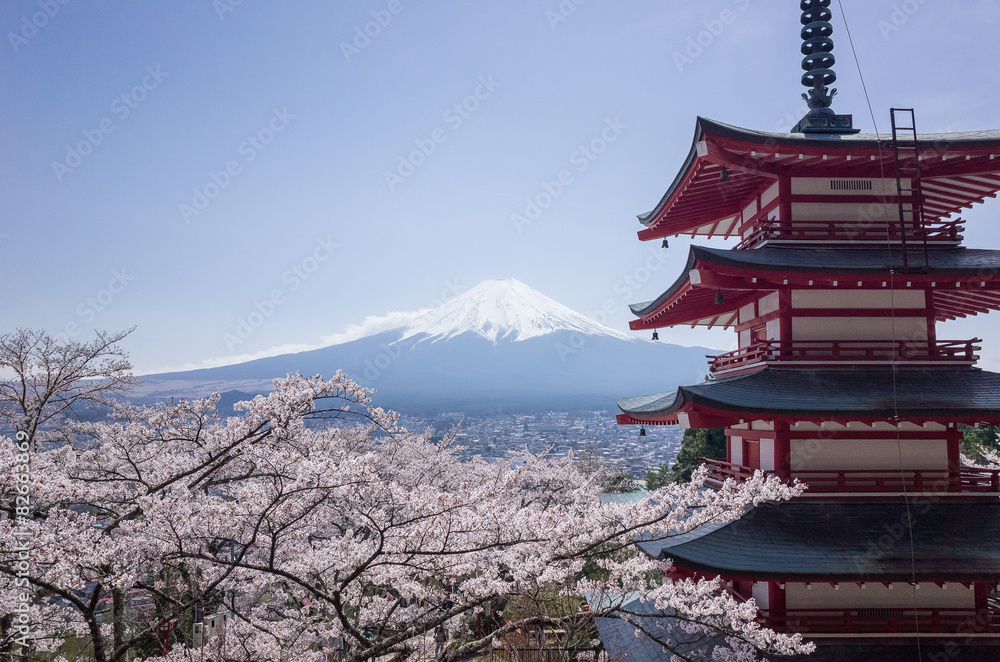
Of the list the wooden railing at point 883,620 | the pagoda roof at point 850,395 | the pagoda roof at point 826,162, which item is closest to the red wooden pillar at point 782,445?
the pagoda roof at point 850,395

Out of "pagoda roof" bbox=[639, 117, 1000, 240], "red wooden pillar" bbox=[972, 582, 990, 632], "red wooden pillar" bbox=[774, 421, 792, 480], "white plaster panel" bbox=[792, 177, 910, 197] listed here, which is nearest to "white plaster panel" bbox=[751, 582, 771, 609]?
"red wooden pillar" bbox=[774, 421, 792, 480]

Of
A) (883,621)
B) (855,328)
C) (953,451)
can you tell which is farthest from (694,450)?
(883,621)

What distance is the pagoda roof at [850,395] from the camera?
271 inches

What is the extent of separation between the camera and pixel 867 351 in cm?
772

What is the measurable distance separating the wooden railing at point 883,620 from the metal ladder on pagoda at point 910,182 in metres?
3.96

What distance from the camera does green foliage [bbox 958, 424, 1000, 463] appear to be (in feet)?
64.4

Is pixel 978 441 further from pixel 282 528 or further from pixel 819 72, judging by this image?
pixel 282 528

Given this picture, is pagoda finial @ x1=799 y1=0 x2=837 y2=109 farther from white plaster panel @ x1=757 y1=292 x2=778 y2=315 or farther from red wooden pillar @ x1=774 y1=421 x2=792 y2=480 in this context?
red wooden pillar @ x1=774 y1=421 x2=792 y2=480

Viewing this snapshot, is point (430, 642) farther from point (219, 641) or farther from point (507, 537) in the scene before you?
point (507, 537)

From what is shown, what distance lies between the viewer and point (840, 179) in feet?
27.0

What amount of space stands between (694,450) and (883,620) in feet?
57.6

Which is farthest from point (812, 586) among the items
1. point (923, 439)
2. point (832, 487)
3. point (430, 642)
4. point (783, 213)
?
point (430, 642)

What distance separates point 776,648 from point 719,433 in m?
17.4

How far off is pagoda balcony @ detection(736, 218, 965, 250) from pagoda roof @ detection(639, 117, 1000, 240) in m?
0.30
